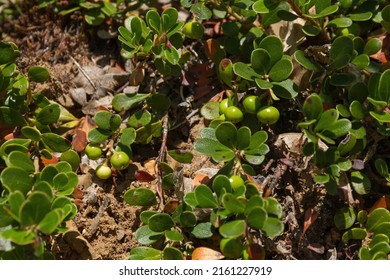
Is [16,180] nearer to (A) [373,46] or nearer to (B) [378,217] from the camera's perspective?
(B) [378,217]

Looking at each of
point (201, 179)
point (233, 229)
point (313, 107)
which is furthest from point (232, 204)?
point (313, 107)

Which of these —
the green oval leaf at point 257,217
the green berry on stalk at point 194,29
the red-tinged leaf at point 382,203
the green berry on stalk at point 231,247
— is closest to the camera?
the green oval leaf at point 257,217

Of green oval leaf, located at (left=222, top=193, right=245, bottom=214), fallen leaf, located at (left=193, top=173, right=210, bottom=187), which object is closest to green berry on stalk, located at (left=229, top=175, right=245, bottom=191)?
green oval leaf, located at (left=222, top=193, right=245, bottom=214)

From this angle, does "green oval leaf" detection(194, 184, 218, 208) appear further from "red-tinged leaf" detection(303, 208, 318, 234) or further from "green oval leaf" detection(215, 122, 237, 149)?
"red-tinged leaf" detection(303, 208, 318, 234)

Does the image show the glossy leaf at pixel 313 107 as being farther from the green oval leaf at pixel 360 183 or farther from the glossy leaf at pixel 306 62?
the green oval leaf at pixel 360 183

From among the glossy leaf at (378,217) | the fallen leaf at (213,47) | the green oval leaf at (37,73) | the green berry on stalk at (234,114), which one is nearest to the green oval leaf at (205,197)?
the green berry on stalk at (234,114)
